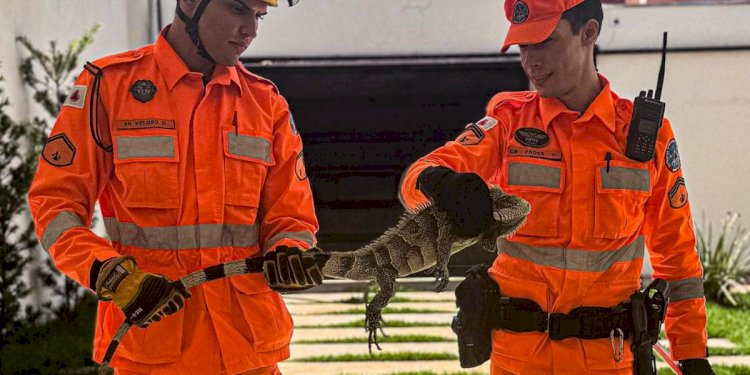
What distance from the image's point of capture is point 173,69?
1.89m

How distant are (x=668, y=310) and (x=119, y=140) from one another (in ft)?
5.14

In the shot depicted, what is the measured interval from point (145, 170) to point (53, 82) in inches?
165

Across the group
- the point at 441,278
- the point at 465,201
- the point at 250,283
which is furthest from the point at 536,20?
the point at 250,283

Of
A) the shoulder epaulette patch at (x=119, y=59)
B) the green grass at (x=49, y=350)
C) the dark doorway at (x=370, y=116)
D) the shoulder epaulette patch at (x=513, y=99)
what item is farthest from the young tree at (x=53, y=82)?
the shoulder epaulette patch at (x=513, y=99)

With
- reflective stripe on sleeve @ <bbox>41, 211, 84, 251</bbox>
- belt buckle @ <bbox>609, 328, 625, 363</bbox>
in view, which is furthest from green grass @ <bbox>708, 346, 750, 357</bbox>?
reflective stripe on sleeve @ <bbox>41, 211, 84, 251</bbox>

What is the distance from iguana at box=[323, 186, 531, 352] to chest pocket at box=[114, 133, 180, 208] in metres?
0.40

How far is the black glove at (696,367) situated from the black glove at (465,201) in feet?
2.91

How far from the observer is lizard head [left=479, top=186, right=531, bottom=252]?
6.00 feet

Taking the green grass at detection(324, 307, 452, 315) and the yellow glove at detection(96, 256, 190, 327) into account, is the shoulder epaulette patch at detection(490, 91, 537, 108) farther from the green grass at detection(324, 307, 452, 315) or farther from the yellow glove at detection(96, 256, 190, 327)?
the green grass at detection(324, 307, 452, 315)

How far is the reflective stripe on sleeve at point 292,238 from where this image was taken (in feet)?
6.30

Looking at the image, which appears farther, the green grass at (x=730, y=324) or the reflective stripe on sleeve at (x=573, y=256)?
the green grass at (x=730, y=324)

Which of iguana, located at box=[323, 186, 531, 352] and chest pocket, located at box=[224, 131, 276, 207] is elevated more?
chest pocket, located at box=[224, 131, 276, 207]

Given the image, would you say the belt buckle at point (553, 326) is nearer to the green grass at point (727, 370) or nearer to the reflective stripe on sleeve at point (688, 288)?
the reflective stripe on sleeve at point (688, 288)

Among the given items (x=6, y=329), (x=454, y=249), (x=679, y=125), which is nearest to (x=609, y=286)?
(x=454, y=249)
